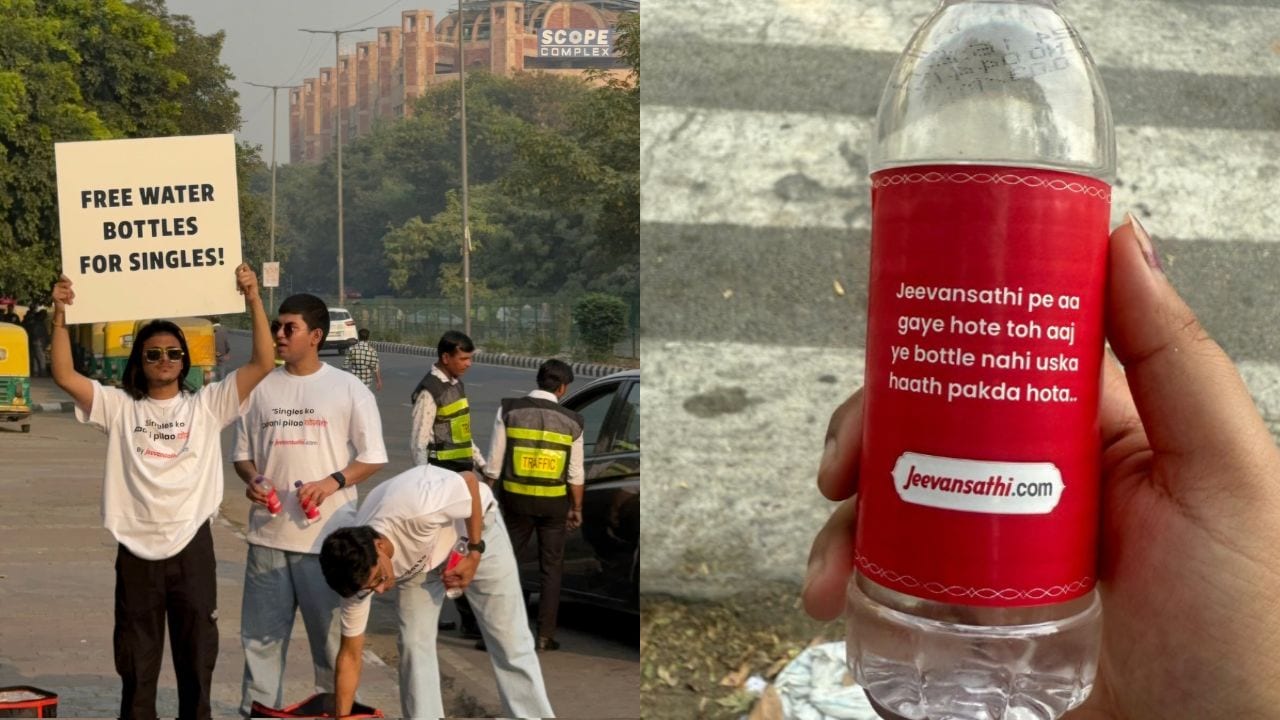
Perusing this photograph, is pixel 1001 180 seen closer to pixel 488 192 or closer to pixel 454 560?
pixel 454 560

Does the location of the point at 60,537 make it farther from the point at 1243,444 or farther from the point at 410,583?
the point at 1243,444

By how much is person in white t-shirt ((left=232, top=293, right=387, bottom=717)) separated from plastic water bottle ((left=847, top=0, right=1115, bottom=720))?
3.03 m

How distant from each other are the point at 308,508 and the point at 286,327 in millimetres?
527

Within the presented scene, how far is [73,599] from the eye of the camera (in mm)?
5574

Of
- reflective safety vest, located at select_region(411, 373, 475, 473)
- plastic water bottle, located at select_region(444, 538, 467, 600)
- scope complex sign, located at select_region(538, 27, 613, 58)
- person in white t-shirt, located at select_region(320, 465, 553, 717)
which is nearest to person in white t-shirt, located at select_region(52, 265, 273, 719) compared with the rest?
person in white t-shirt, located at select_region(320, 465, 553, 717)

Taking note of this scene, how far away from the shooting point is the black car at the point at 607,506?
528 cm

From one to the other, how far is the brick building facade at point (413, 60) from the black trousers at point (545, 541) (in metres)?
1.56

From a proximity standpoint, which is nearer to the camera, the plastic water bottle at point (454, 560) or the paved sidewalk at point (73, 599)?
the plastic water bottle at point (454, 560)

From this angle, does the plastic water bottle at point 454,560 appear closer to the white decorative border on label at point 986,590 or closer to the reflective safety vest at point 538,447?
the reflective safety vest at point 538,447

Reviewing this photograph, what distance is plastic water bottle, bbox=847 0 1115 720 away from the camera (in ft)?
4.00

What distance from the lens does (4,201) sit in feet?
17.2

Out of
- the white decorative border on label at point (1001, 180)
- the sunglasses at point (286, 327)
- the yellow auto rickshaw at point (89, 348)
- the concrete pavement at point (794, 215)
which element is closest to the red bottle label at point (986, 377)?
the white decorative border on label at point (1001, 180)

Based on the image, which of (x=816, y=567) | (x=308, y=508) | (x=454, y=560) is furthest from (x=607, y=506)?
(x=816, y=567)

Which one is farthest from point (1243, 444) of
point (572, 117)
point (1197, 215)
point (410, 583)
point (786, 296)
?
point (572, 117)
